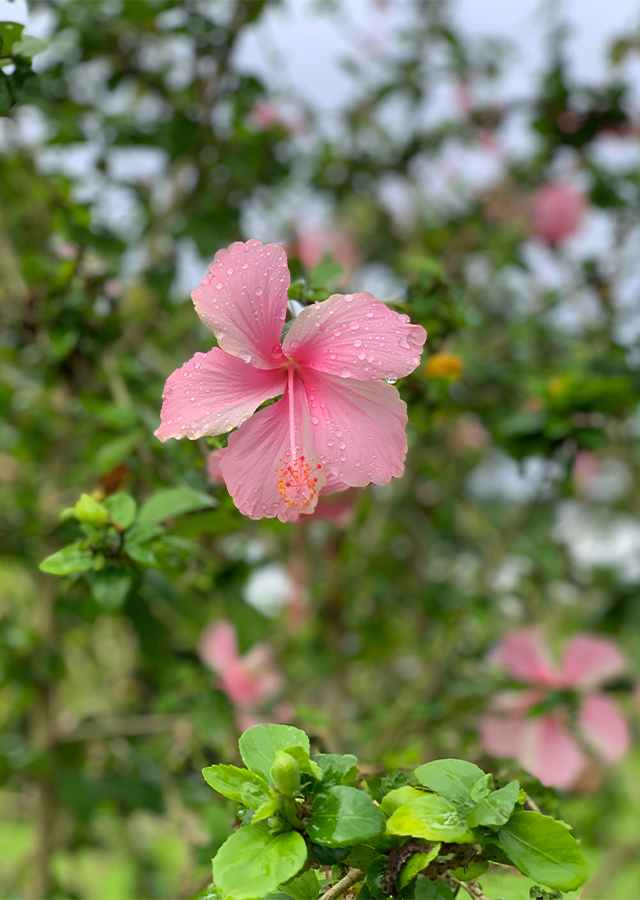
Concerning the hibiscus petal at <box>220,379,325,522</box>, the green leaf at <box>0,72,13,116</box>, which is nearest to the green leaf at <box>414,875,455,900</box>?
the hibiscus petal at <box>220,379,325,522</box>

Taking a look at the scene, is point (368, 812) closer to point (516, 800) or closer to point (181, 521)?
point (516, 800)

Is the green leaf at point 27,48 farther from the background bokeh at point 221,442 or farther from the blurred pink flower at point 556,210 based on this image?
the blurred pink flower at point 556,210

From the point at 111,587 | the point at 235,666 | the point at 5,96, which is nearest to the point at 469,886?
the point at 111,587

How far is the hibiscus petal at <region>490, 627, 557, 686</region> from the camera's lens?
133cm

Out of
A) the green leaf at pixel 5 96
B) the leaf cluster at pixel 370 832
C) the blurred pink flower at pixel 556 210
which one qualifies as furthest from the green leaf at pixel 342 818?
the blurred pink flower at pixel 556 210

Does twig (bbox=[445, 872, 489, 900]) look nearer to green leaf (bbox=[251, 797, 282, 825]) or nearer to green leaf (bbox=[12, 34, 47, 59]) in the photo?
green leaf (bbox=[251, 797, 282, 825])

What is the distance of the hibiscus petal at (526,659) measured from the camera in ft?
4.37

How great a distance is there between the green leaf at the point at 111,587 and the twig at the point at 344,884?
A: 312 mm

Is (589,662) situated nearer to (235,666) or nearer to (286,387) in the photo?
(235,666)

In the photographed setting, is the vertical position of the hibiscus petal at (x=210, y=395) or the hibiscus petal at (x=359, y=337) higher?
the hibiscus petal at (x=359, y=337)

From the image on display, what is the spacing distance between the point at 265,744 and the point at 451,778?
0.11m

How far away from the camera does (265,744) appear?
1.46ft

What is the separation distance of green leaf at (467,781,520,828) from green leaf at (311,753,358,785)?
0.25 ft


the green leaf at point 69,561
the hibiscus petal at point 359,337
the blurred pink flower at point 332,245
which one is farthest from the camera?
the blurred pink flower at point 332,245
